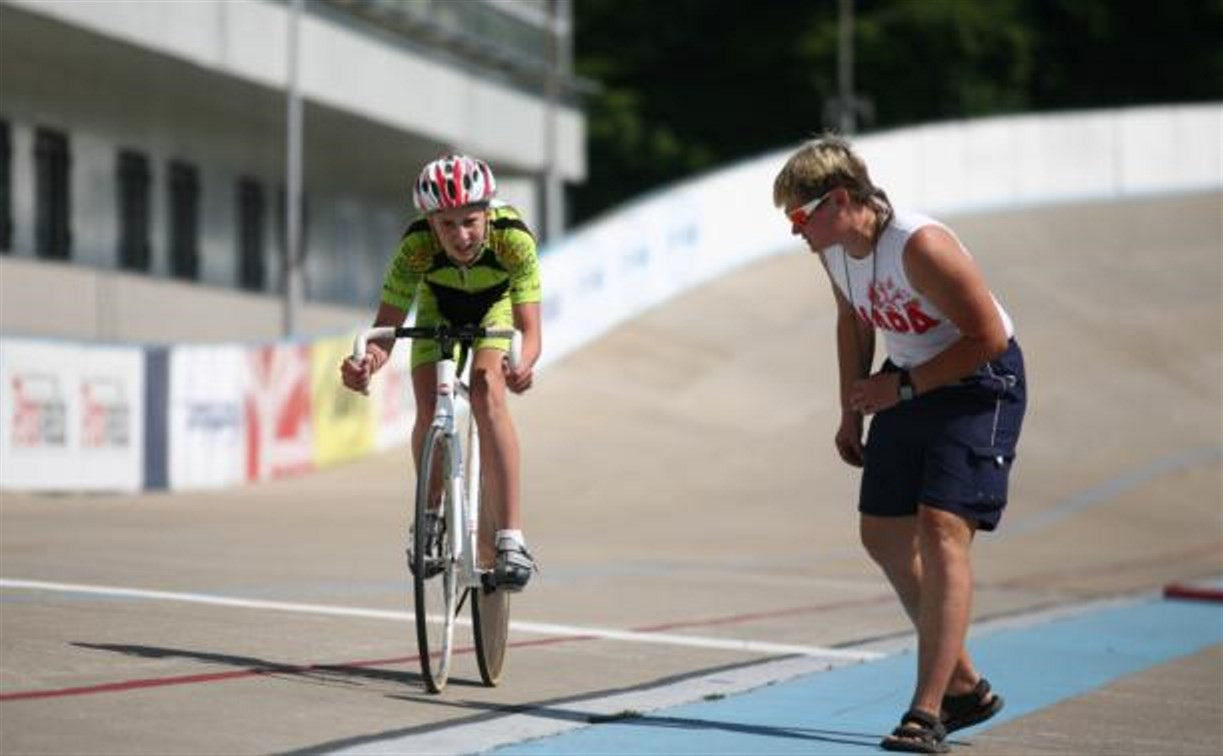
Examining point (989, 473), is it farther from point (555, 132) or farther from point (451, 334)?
point (555, 132)

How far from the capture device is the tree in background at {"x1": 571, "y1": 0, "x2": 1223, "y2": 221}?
74.1m

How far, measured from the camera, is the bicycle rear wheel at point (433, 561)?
7715 millimetres

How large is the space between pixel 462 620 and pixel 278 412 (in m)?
12.0

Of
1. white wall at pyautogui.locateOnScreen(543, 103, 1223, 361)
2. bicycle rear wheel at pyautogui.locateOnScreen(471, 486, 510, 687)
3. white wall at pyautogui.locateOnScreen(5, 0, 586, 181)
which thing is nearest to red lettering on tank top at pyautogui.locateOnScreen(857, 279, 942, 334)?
bicycle rear wheel at pyautogui.locateOnScreen(471, 486, 510, 687)

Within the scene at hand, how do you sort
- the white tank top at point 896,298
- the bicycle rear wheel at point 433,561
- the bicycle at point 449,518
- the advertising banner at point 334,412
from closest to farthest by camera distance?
the white tank top at point 896,298
the bicycle rear wheel at point 433,561
the bicycle at point 449,518
the advertising banner at point 334,412

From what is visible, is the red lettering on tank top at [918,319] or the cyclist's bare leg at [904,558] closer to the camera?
the red lettering on tank top at [918,319]

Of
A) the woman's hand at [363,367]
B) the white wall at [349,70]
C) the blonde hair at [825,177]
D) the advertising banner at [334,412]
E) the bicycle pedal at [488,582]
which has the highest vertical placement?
the white wall at [349,70]

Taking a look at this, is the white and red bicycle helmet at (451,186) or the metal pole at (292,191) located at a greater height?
the metal pole at (292,191)

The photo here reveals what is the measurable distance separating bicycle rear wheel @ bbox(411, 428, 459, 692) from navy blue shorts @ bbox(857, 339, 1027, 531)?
1392mm

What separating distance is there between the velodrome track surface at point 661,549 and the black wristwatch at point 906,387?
1124 millimetres

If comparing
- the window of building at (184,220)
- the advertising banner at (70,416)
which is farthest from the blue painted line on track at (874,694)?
the window of building at (184,220)

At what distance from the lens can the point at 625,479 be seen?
75.5 ft

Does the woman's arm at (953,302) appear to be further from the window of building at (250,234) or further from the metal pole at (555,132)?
the metal pole at (555,132)

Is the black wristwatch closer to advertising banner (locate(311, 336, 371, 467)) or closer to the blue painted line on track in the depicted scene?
the blue painted line on track
